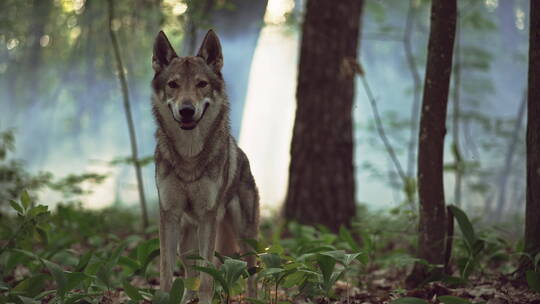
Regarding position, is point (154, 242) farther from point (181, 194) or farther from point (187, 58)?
point (187, 58)

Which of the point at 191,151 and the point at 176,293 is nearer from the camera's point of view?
the point at 176,293

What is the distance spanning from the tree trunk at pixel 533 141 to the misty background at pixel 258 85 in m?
2.75

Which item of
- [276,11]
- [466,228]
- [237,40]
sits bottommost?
[466,228]

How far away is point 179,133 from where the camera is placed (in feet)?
11.4

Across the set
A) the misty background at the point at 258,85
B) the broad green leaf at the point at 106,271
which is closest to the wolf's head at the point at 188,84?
the broad green leaf at the point at 106,271

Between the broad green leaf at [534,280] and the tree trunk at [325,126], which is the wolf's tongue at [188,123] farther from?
the tree trunk at [325,126]

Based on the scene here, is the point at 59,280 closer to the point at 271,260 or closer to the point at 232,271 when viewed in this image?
the point at 232,271

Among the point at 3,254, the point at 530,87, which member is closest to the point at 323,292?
the point at 530,87

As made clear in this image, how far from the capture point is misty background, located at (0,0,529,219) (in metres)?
9.35

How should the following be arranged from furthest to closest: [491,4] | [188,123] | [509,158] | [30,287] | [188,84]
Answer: [491,4] < [509,158] < [188,84] < [188,123] < [30,287]

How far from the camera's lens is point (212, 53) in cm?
364

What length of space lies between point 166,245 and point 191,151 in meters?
0.68

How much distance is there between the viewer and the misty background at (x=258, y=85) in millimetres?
9352

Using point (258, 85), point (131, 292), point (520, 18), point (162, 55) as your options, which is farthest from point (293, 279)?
point (258, 85)
